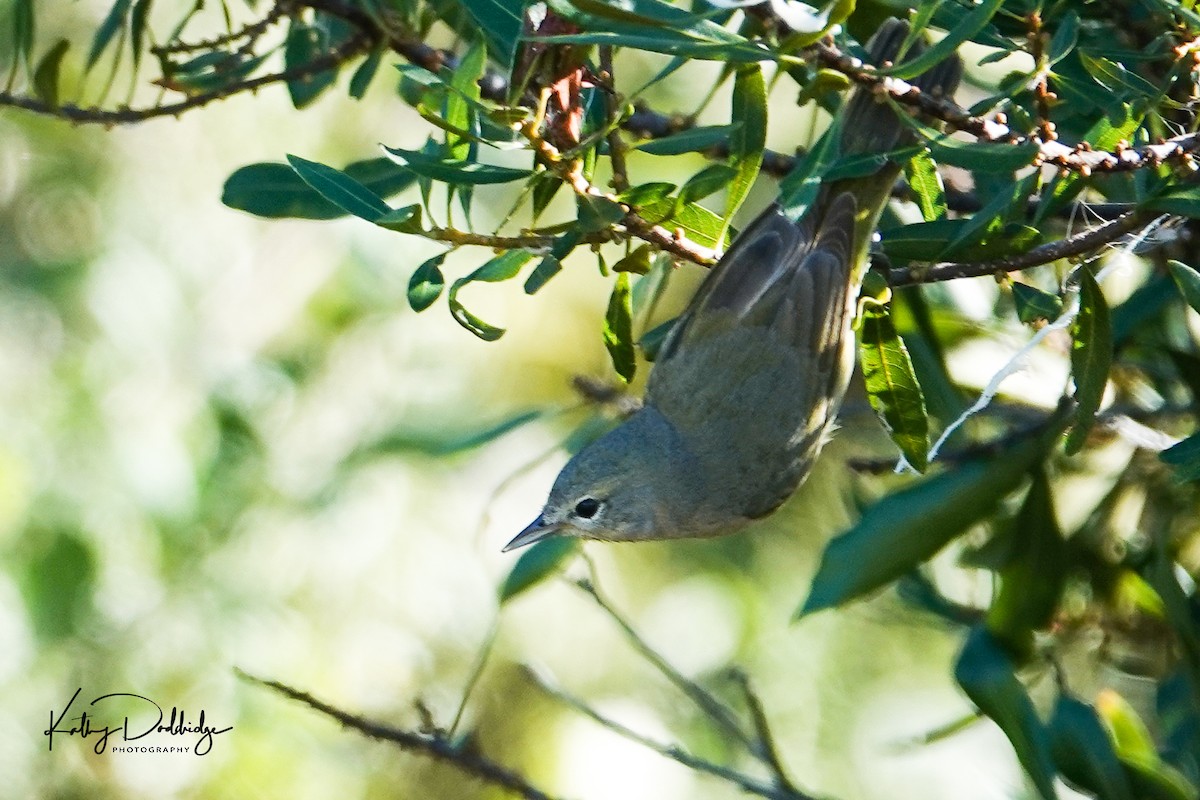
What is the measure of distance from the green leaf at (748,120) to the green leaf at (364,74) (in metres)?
0.88

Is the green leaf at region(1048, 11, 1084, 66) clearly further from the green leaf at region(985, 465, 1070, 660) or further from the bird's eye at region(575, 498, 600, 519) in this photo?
the bird's eye at region(575, 498, 600, 519)

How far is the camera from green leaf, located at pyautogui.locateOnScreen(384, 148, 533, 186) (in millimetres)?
1436

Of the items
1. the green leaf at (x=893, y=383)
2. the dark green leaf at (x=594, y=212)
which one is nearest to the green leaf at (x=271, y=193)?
the dark green leaf at (x=594, y=212)

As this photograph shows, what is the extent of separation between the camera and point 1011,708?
1790 millimetres

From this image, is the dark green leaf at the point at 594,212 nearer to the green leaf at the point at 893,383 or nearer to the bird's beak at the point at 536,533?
the green leaf at the point at 893,383

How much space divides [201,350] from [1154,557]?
286 cm

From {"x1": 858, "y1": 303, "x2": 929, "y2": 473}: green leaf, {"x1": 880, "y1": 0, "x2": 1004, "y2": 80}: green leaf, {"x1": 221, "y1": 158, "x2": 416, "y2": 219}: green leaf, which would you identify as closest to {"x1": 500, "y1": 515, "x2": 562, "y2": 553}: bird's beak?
{"x1": 221, "y1": 158, "x2": 416, "y2": 219}: green leaf

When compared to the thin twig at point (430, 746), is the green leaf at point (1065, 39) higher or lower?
higher

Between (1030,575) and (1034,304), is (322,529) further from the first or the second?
(1034,304)

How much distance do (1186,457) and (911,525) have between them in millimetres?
499

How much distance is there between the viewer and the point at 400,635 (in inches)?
165

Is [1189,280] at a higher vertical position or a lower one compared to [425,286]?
higher

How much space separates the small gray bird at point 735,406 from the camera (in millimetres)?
2479
